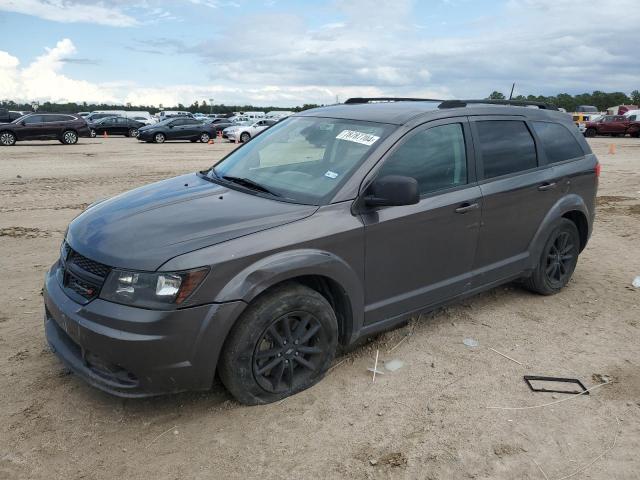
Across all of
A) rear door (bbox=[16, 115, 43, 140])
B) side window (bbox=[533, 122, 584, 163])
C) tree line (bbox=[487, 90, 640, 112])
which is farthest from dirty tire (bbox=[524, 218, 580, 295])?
tree line (bbox=[487, 90, 640, 112])

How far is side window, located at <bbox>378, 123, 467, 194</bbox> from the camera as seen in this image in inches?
149

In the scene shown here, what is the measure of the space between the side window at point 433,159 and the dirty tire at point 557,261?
1.43m

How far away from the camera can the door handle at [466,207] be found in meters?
4.02

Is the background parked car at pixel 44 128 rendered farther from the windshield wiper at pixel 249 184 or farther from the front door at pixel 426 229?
the front door at pixel 426 229

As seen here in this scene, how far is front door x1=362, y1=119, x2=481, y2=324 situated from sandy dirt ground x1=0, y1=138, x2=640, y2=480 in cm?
47

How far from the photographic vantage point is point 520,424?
3.19 m

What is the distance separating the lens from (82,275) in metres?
3.13

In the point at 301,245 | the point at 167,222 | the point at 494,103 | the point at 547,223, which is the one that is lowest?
the point at 547,223

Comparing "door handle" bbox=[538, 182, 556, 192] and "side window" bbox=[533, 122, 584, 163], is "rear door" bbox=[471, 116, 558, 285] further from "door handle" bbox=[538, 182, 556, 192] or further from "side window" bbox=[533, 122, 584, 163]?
"side window" bbox=[533, 122, 584, 163]

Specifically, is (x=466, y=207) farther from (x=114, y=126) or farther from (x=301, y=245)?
(x=114, y=126)

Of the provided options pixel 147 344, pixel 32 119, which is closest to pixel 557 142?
pixel 147 344

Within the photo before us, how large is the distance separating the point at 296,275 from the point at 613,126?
1503 inches

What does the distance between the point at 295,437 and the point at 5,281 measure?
150 inches

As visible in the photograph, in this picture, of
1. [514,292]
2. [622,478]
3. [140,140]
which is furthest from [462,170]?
[140,140]
